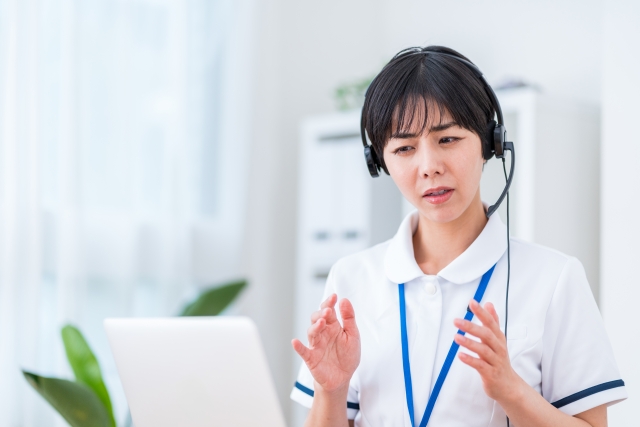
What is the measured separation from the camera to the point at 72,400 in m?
1.79

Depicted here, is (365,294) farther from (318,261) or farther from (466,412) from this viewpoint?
(318,261)

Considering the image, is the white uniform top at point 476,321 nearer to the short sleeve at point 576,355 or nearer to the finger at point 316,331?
the short sleeve at point 576,355

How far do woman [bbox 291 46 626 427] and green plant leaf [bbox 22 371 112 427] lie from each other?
34.0 inches

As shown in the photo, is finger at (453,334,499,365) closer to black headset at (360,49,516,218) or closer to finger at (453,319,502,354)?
finger at (453,319,502,354)

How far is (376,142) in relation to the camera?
122cm

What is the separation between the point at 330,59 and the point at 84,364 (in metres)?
2.05

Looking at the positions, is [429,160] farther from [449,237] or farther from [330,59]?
[330,59]

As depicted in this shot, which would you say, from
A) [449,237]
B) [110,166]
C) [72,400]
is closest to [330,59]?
[110,166]

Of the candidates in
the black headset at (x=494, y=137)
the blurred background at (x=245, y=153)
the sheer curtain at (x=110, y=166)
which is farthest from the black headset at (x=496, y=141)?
the sheer curtain at (x=110, y=166)

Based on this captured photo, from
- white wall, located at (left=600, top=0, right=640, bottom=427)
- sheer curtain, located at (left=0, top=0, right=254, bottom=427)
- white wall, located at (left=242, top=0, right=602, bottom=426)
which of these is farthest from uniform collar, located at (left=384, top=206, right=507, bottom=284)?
white wall, located at (left=242, top=0, right=602, bottom=426)

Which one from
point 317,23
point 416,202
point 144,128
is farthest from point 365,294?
point 317,23

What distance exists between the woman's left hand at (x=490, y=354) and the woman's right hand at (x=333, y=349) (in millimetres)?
229

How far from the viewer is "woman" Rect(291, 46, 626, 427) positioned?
1085 millimetres

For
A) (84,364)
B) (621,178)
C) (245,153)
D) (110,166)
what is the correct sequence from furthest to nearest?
1. (245,153)
2. (110,166)
3. (621,178)
4. (84,364)
